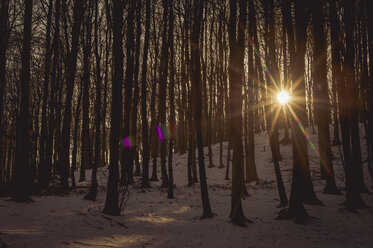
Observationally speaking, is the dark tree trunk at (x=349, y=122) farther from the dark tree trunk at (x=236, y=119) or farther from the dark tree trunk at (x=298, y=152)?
the dark tree trunk at (x=236, y=119)

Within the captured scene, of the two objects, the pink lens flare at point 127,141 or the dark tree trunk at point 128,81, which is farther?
the pink lens flare at point 127,141

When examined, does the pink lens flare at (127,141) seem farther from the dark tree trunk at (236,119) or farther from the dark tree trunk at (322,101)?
the dark tree trunk at (322,101)

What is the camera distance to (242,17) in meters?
9.00

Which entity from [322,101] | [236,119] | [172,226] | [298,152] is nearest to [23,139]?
[172,226]

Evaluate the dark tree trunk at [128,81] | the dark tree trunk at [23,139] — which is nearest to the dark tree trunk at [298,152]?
the dark tree trunk at [128,81]

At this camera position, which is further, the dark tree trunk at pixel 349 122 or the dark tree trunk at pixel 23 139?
the dark tree trunk at pixel 349 122

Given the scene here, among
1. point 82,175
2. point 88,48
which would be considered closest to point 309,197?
point 88,48

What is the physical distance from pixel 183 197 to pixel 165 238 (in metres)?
6.38

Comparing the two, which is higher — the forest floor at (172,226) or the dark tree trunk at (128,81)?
the dark tree trunk at (128,81)

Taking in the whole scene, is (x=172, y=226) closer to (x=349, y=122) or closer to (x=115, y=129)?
(x=115, y=129)

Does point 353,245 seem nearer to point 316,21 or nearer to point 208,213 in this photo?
point 208,213

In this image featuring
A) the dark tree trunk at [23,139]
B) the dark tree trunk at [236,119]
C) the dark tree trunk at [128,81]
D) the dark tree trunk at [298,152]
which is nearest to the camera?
the dark tree trunk at [236,119]

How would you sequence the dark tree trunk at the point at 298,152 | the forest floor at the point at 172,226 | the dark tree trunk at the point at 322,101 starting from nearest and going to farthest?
the forest floor at the point at 172,226 < the dark tree trunk at the point at 298,152 < the dark tree trunk at the point at 322,101

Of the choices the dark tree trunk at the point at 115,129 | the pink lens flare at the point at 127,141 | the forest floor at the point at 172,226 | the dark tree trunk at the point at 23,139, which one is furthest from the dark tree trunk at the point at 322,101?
the dark tree trunk at the point at 23,139
